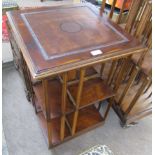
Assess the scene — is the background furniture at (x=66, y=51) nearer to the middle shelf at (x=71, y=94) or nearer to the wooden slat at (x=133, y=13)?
the middle shelf at (x=71, y=94)

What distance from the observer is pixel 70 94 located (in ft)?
3.43

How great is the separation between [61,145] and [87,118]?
0.28m

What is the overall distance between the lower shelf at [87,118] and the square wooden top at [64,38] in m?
0.61

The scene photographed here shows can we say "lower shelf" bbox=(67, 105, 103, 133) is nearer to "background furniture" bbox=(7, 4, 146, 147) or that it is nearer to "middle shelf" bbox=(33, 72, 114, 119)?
"background furniture" bbox=(7, 4, 146, 147)

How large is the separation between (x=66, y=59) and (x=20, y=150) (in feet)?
2.73

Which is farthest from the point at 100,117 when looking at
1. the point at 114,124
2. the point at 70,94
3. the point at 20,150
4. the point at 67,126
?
the point at 20,150

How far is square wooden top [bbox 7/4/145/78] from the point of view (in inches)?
29.3

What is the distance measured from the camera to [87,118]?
1354 mm

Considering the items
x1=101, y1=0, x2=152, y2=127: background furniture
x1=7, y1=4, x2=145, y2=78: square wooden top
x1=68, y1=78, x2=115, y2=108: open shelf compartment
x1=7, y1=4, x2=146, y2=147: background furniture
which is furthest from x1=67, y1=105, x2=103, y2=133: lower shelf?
x1=7, y1=4, x2=145, y2=78: square wooden top

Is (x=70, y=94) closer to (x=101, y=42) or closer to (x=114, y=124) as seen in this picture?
(x=101, y=42)

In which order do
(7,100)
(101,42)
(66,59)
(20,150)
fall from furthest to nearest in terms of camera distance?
(7,100) < (20,150) < (101,42) < (66,59)

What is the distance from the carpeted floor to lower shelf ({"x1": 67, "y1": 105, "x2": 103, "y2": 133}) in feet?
0.32

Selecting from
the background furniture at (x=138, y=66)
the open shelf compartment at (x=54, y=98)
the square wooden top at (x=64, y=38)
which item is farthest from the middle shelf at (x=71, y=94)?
the square wooden top at (x=64, y=38)

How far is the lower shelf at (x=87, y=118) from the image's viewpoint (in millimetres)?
1294
